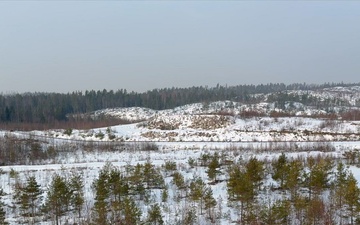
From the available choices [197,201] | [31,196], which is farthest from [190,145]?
[31,196]

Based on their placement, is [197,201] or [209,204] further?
[197,201]

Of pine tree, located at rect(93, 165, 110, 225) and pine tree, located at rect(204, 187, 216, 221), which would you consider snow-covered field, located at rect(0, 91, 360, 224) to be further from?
pine tree, located at rect(93, 165, 110, 225)

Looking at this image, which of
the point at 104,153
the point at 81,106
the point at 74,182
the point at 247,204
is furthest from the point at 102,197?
the point at 81,106

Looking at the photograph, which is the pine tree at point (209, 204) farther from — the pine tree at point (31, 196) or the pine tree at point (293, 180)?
the pine tree at point (31, 196)

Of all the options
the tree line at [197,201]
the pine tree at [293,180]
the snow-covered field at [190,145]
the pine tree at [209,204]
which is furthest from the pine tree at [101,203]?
the pine tree at [293,180]

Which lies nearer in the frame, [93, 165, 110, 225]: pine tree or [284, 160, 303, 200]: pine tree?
[93, 165, 110, 225]: pine tree

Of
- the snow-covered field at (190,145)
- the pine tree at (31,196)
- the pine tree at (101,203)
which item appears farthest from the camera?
the snow-covered field at (190,145)

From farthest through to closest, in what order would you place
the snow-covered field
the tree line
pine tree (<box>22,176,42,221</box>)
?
1. the snow-covered field
2. pine tree (<box>22,176,42,221</box>)
3. the tree line

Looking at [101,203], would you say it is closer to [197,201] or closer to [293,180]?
[197,201]

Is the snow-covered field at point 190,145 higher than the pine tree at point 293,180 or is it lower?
lower

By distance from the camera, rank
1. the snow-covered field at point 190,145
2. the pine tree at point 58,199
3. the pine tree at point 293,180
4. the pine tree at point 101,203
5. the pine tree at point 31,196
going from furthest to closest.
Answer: the snow-covered field at point 190,145 → the pine tree at point 293,180 → the pine tree at point 31,196 → the pine tree at point 58,199 → the pine tree at point 101,203

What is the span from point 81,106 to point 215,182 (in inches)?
3393

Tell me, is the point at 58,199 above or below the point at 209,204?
above

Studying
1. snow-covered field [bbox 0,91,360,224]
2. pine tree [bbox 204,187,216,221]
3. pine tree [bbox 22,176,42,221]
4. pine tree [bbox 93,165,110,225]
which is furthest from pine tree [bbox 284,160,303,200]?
pine tree [bbox 22,176,42,221]
